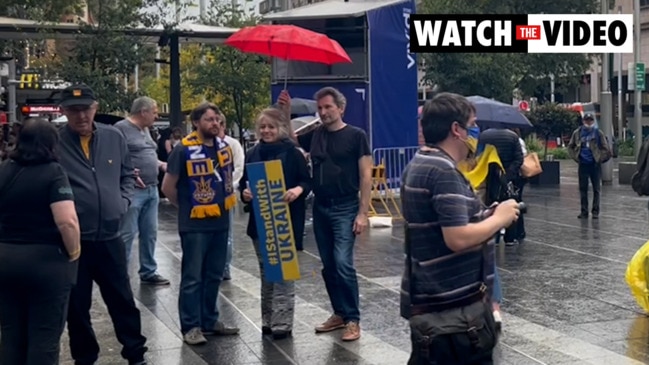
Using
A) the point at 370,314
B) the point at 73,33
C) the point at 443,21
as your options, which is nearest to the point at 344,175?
the point at 370,314

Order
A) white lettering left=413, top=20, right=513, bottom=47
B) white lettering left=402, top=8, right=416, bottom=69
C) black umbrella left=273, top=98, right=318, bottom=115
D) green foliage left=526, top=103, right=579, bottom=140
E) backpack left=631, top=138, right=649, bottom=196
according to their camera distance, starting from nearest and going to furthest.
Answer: backpack left=631, top=138, right=649, bottom=196 < black umbrella left=273, top=98, right=318, bottom=115 < white lettering left=402, top=8, right=416, bottom=69 < green foliage left=526, top=103, right=579, bottom=140 < white lettering left=413, top=20, right=513, bottom=47

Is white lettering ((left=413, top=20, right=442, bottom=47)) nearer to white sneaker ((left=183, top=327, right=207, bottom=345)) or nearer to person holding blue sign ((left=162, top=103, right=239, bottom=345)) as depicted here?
person holding blue sign ((left=162, top=103, right=239, bottom=345))

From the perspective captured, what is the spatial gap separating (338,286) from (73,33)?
50.0ft

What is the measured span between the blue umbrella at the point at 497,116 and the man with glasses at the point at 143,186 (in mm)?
5074

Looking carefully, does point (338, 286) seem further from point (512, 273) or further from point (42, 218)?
point (512, 273)

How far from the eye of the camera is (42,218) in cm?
550

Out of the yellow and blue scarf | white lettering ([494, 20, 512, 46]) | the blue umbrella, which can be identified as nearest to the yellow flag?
the yellow and blue scarf

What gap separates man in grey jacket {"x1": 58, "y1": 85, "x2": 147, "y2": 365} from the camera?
21.1 ft

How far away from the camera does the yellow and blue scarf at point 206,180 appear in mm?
7438

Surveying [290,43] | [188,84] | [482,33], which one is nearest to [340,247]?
[290,43]

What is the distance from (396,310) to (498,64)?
23287mm

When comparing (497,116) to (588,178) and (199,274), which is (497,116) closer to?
(588,178)

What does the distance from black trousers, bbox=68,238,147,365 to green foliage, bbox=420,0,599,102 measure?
25057 millimetres

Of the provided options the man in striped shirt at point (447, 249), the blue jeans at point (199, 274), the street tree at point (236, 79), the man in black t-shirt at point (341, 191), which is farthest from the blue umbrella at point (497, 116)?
the street tree at point (236, 79)
